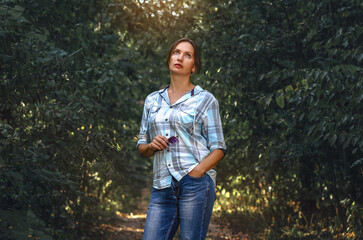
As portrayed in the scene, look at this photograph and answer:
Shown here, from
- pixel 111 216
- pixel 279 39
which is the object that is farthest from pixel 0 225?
pixel 111 216

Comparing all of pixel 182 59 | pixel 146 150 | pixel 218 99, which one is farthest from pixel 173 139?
Answer: pixel 218 99

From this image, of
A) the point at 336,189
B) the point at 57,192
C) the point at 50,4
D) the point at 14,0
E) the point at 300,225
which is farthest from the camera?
the point at 300,225

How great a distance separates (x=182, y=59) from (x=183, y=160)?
0.69 m

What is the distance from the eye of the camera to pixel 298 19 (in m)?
7.09

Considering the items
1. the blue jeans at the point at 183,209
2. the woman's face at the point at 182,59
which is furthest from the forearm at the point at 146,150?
the woman's face at the point at 182,59

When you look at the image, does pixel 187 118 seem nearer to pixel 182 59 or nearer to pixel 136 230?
pixel 182 59

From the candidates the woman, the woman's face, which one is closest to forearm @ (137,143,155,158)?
the woman

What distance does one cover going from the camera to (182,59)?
312 centimetres

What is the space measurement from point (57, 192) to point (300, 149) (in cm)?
323

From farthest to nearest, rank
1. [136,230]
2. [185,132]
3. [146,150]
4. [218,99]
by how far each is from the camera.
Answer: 1. [136,230]
2. [218,99]
3. [146,150]
4. [185,132]

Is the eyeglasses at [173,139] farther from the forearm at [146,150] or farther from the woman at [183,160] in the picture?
the forearm at [146,150]

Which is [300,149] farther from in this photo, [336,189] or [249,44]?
[249,44]

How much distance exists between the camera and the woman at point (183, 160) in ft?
Answer: 9.24

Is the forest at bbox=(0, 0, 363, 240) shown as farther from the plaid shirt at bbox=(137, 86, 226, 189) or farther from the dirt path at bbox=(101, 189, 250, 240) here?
the plaid shirt at bbox=(137, 86, 226, 189)
